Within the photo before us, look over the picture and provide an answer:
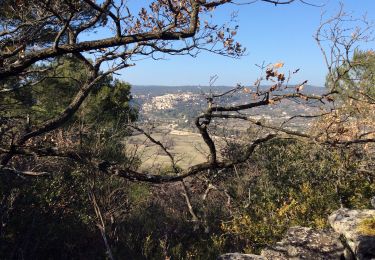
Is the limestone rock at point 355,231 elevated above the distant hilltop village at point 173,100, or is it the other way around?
the distant hilltop village at point 173,100

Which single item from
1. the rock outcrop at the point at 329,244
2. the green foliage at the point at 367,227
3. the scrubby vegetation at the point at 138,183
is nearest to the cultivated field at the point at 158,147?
the scrubby vegetation at the point at 138,183

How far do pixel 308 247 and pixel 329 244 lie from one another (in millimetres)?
553

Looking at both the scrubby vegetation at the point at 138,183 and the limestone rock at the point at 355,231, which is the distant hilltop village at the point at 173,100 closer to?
the scrubby vegetation at the point at 138,183

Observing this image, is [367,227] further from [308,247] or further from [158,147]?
[158,147]

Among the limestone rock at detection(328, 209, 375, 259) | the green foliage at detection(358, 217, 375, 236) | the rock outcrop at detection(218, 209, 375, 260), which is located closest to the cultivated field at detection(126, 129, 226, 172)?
the rock outcrop at detection(218, 209, 375, 260)

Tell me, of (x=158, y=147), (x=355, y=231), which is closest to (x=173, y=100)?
(x=158, y=147)

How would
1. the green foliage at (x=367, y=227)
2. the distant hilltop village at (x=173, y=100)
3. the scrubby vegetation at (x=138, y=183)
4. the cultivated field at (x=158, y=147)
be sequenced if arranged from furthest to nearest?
the cultivated field at (x=158, y=147) → the distant hilltop village at (x=173, y=100) → the green foliage at (x=367, y=227) → the scrubby vegetation at (x=138, y=183)

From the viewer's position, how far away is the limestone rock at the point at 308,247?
940 cm

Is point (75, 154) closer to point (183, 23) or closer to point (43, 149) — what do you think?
point (43, 149)

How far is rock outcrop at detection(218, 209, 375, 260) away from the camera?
904 cm

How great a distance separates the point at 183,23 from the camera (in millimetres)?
6262

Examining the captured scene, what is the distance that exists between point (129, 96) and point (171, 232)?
15.4 metres

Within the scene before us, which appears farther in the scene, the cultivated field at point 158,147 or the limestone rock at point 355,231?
the cultivated field at point 158,147

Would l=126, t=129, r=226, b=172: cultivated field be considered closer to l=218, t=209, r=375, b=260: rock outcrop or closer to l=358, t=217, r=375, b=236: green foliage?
l=218, t=209, r=375, b=260: rock outcrop
